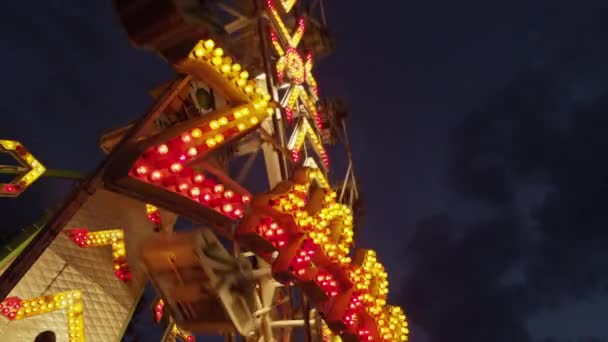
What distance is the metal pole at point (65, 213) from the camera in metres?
4.41

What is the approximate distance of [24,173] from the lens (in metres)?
8.29

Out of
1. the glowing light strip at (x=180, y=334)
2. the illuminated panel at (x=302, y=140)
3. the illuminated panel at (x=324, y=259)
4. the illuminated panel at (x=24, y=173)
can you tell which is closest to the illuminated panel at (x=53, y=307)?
the illuminated panel at (x=24, y=173)

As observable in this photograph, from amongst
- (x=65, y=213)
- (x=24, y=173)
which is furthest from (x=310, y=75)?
(x=65, y=213)

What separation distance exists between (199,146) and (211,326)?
98.7 inches

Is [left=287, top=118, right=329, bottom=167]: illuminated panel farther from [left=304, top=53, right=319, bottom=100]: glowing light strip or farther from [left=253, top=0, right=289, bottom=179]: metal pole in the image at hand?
[left=304, top=53, right=319, bottom=100]: glowing light strip

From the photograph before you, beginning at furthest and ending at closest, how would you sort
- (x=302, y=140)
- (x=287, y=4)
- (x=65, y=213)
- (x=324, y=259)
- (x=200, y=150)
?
(x=287, y=4)
(x=302, y=140)
(x=324, y=259)
(x=200, y=150)
(x=65, y=213)

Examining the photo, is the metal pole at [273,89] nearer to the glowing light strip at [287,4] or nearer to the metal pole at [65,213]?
the glowing light strip at [287,4]

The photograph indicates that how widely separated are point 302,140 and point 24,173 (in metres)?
5.83

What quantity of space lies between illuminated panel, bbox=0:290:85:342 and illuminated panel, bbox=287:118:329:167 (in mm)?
4814

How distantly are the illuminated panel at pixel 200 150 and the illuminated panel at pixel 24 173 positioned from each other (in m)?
3.45

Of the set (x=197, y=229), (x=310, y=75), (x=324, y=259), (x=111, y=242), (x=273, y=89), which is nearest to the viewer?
(x=197, y=229)

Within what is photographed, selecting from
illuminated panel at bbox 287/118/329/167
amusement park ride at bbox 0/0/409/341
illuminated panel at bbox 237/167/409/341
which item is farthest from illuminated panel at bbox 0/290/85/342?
illuminated panel at bbox 287/118/329/167

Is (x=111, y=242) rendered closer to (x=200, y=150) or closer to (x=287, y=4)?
(x=200, y=150)

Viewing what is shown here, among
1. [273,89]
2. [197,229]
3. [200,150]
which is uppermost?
[273,89]
